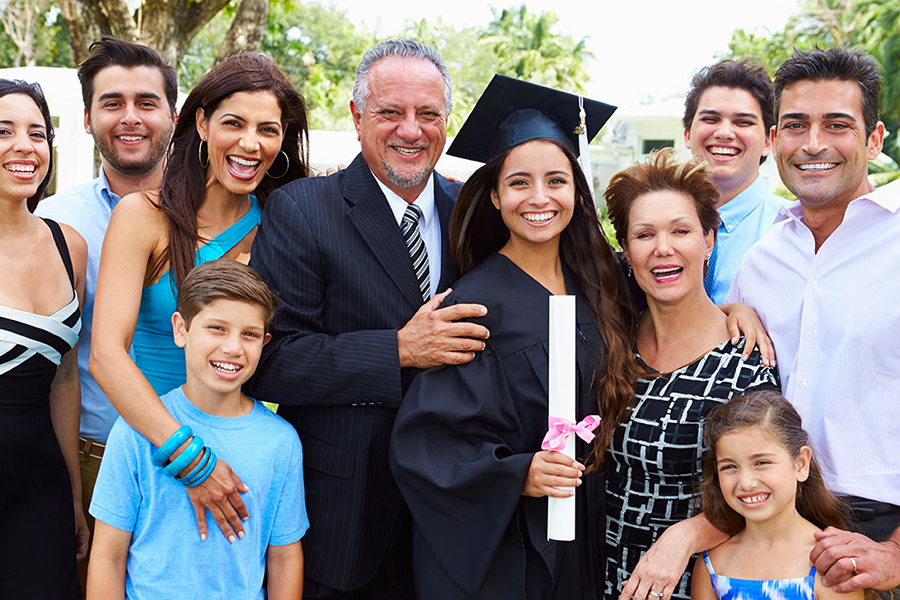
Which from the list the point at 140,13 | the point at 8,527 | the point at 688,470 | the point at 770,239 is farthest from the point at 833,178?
the point at 140,13

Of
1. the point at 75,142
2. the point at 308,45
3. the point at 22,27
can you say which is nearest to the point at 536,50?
the point at 308,45

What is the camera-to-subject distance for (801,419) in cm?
269

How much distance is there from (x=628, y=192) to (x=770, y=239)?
0.64 metres

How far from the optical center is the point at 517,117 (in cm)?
292

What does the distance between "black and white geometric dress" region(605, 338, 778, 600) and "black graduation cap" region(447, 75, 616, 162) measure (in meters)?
0.93

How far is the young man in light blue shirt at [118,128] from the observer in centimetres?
345

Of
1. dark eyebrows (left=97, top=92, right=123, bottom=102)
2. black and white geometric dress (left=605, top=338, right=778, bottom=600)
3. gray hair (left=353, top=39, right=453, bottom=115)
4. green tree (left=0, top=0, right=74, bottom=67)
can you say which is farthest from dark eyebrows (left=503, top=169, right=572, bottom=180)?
green tree (left=0, top=0, right=74, bottom=67)

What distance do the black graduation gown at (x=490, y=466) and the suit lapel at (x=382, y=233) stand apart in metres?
0.28

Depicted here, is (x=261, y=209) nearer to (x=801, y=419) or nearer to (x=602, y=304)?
(x=602, y=304)

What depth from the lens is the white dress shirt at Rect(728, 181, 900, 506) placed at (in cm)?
265

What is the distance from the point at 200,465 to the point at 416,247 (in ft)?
3.59

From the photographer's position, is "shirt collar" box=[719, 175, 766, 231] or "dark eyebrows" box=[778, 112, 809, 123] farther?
"shirt collar" box=[719, 175, 766, 231]

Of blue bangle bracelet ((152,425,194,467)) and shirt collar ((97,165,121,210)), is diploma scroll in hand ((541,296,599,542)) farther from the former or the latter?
shirt collar ((97,165,121,210))

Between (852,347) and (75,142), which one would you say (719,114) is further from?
(75,142)
